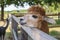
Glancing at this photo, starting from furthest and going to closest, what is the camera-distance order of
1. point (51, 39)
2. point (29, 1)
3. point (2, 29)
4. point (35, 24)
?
point (29, 1) → point (2, 29) → point (35, 24) → point (51, 39)

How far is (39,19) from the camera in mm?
3039

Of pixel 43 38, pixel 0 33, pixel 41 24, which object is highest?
pixel 43 38

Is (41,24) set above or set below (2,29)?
above

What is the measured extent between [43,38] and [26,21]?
4.67 ft

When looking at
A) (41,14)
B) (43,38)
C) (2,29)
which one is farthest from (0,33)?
(43,38)

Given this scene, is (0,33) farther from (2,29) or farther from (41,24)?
(41,24)

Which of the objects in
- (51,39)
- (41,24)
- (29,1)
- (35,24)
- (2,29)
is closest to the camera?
(51,39)

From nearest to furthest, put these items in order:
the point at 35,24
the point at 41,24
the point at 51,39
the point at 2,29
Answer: the point at 51,39 → the point at 35,24 → the point at 41,24 → the point at 2,29

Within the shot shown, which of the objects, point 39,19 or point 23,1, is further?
point 23,1

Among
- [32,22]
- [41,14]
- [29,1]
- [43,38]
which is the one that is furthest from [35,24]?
[29,1]

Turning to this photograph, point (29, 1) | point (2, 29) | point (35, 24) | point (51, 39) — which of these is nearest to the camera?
point (51, 39)

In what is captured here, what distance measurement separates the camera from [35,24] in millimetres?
2918

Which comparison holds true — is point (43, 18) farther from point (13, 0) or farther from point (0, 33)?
point (13, 0)

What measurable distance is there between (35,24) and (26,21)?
5.8 inches
